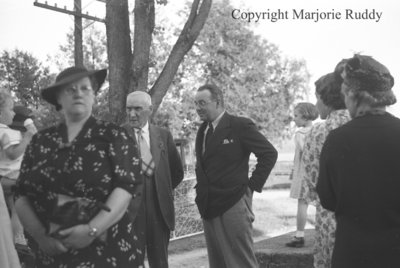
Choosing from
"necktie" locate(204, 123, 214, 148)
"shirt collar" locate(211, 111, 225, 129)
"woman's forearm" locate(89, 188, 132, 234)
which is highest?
"shirt collar" locate(211, 111, 225, 129)

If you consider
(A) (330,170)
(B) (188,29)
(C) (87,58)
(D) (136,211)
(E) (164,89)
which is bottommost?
(D) (136,211)

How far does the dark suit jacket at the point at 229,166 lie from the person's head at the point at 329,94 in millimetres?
1238

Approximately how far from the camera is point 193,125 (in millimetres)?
28703

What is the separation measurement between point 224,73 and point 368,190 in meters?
26.8

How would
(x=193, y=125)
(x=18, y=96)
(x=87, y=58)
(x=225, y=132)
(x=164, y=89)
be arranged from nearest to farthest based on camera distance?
1. (x=225, y=132)
2. (x=164, y=89)
3. (x=193, y=125)
4. (x=87, y=58)
5. (x=18, y=96)

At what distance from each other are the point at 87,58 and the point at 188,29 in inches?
1108

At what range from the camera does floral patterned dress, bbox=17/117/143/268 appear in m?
2.50

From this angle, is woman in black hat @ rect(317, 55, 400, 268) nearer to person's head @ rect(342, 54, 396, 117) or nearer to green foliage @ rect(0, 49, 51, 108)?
person's head @ rect(342, 54, 396, 117)

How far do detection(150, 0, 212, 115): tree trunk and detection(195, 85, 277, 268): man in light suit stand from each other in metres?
2.63

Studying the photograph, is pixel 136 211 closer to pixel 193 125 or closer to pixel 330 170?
pixel 330 170

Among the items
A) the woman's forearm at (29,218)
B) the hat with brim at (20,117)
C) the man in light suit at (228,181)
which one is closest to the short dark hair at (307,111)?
the man in light suit at (228,181)

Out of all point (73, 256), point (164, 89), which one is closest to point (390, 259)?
point (73, 256)

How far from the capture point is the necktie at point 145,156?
4.29 meters

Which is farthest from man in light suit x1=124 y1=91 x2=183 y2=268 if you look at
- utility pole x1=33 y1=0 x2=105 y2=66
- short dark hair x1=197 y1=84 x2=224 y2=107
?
utility pole x1=33 y1=0 x2=105 y2=66
